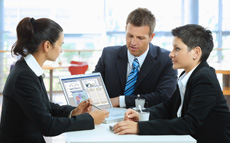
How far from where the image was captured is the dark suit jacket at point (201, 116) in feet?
5.77

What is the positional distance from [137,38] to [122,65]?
28 centimetres

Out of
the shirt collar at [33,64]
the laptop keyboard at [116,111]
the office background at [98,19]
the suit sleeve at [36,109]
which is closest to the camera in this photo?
the suit sleeve at [36,109]

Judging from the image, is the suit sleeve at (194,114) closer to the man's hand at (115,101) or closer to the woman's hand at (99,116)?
the woman's hand at (99,116)

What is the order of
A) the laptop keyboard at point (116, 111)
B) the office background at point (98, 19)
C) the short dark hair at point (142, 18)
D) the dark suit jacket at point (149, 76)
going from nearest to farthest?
the laptop keyboard at point (116, 111) < the short dark hair at point (142, 18) < the dark suit jacket at point (149, 76) < the office background at point (98, 19)

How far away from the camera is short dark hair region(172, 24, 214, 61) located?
1946 mm

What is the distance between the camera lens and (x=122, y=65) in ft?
8.59

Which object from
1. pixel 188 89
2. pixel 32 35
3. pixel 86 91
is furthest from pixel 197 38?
pixel 32 35

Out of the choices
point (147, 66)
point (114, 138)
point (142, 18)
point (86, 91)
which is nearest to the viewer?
point (114, 138)

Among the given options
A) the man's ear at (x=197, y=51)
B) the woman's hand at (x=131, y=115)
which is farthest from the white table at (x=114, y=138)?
the man's ear at (x=197, y=51)

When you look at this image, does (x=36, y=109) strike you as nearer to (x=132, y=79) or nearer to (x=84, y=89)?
(x=84, y=89)

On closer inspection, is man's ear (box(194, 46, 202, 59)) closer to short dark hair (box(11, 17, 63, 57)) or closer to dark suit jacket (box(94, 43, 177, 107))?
dark suit jacket (box(94, 43, 177, 107))

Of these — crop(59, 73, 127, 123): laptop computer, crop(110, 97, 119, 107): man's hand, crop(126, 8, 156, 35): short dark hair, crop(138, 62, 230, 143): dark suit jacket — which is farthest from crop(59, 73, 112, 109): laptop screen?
crop(138, 62, 230, 143): dark suit jacket

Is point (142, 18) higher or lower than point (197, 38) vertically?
higher

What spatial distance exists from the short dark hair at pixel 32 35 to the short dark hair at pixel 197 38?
76cm
